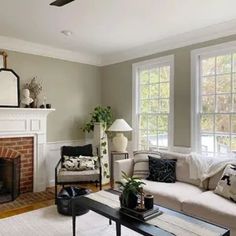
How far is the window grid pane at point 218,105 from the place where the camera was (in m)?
3.57

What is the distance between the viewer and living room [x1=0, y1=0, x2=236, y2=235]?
3133 millimetres

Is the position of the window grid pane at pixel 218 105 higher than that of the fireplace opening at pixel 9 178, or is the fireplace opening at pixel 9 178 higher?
the window grid pane at pixel 218 105

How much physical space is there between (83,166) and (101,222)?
3.87ft

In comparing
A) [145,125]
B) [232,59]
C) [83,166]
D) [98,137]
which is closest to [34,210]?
[83,166]

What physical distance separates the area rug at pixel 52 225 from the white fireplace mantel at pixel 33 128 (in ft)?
3.57

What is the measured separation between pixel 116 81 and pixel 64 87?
1.06 m

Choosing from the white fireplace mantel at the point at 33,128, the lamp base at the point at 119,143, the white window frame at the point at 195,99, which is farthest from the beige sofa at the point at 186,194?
the white fireplace mantel at the point at 33,128

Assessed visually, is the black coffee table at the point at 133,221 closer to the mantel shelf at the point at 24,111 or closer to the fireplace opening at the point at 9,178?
the fireplace opening at the point at 9,178

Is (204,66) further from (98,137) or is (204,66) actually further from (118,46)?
(98,137)

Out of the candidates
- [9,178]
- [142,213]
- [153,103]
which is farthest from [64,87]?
[142,213]

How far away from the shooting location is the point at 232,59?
3547mm

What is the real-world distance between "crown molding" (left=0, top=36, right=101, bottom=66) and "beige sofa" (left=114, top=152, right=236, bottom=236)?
239 centimetres

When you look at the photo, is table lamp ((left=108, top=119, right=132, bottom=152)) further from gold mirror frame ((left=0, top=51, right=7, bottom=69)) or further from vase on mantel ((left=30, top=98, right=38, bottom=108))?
gold mirror frame ((left=0, top=51, right=7, bottom=69))

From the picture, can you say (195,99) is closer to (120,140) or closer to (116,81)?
(120,140)
